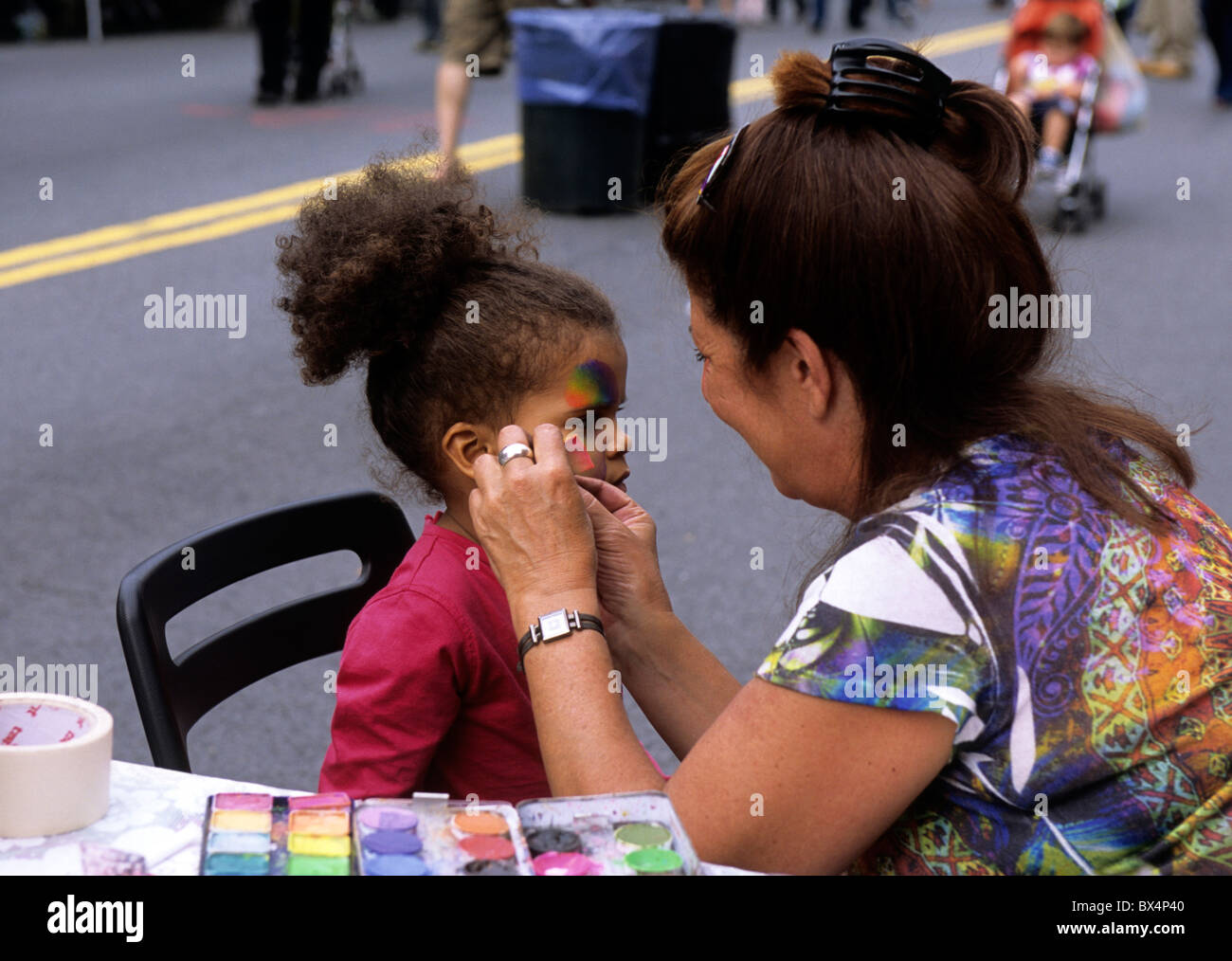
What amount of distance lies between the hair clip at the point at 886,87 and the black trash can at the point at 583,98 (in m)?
5.84

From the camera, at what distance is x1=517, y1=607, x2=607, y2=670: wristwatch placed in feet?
5.20

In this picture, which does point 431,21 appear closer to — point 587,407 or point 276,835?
point 587,407

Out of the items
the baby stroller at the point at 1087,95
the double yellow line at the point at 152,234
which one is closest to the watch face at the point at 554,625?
the double yellow line at the point at 152,234

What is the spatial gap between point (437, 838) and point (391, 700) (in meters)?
0.53

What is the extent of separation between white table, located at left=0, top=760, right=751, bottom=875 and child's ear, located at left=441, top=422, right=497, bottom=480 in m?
0.56

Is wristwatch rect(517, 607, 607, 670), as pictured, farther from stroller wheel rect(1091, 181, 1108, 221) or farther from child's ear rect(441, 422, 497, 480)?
stroller wheel rect(1091, 181, 1108, 221)

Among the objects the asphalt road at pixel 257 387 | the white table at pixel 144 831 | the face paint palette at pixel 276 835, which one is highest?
the face paint palette at pixel 276 835

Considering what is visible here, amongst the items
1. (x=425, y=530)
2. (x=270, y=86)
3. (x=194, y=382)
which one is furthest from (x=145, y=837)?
(x=270, y=86)

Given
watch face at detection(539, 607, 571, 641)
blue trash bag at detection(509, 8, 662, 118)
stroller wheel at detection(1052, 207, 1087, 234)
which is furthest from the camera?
stroller wheel at detection(1052, 207, 1087, 234)

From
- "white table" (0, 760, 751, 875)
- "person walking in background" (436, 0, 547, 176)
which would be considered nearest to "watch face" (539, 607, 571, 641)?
"white table" (0, 760, 751, 875)

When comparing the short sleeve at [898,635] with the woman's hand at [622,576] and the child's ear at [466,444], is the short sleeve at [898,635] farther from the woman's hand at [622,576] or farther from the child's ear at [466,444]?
the child's ear at [466,444]

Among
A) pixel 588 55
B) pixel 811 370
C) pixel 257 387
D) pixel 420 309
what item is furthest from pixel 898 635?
pixel 588 55

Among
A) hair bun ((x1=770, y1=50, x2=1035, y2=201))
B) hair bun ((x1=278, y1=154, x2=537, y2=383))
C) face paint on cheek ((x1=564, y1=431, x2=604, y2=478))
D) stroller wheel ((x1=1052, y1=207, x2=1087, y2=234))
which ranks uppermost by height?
hair bun ((x1=770, y1=50, x2=1035, y2=201))

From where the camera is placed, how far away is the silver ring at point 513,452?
1.74m
